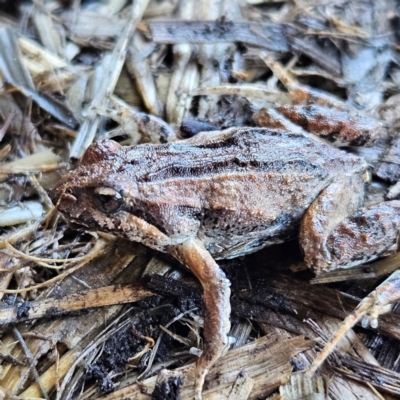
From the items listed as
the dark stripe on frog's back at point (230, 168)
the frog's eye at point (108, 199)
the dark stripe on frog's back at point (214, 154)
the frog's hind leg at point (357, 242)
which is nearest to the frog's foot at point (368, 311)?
the frog's hind leg at point (357, 242)

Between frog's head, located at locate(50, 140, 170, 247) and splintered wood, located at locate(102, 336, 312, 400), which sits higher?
frog's head, located at locate(50, 140, 170, 247)

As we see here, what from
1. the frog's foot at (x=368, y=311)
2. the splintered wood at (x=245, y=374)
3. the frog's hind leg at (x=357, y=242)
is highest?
the frog's hind leg at (x=357, y=242)

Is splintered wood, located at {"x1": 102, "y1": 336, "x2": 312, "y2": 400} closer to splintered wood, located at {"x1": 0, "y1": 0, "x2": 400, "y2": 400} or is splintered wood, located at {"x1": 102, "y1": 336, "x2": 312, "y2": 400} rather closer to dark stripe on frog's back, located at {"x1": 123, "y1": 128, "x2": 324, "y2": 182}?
splintered wood, located at {"x1": 0, "y1": 0, "x2": 400, "y2": 400}

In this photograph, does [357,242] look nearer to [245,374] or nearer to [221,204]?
[221,204]

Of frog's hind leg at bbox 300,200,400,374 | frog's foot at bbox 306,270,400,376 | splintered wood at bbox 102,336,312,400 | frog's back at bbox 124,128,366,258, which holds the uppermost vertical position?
frog's back at bbox 124,128,366,258

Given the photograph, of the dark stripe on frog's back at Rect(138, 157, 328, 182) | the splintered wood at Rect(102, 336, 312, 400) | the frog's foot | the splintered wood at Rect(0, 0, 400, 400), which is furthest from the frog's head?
the frog's foot

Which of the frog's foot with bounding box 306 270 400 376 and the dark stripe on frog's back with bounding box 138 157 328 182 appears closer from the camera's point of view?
the frog's foot with bounding box 306 270 400 376

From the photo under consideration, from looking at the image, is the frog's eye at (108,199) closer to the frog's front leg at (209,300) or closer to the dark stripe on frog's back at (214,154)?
the dark stripe on frog's back at (214,154)

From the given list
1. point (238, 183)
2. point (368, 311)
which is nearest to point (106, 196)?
point (238, 183)
